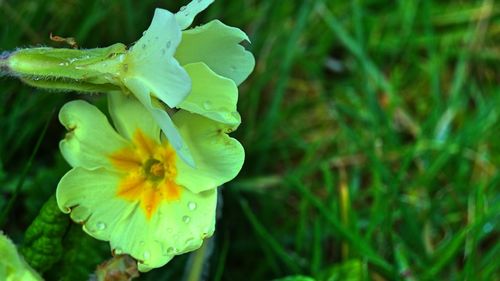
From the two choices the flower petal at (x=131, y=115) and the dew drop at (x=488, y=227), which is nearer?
the flower petal at (x=131, y=115)

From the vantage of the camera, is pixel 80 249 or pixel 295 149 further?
pixel 295 149

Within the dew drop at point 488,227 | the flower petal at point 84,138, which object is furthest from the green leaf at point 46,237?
the dew drop at point 488,227

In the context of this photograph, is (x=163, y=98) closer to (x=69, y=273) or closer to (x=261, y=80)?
(x=69, y=273)

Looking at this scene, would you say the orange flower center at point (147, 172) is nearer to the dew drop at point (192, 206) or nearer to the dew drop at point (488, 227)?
the dew drop at point (192, 206)

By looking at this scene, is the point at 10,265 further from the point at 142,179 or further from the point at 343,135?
the point at 343,135

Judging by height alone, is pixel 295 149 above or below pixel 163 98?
below

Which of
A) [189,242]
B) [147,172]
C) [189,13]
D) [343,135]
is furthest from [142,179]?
[343,135]

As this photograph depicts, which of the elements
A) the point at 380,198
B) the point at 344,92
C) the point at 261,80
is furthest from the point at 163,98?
the point at 344,92
